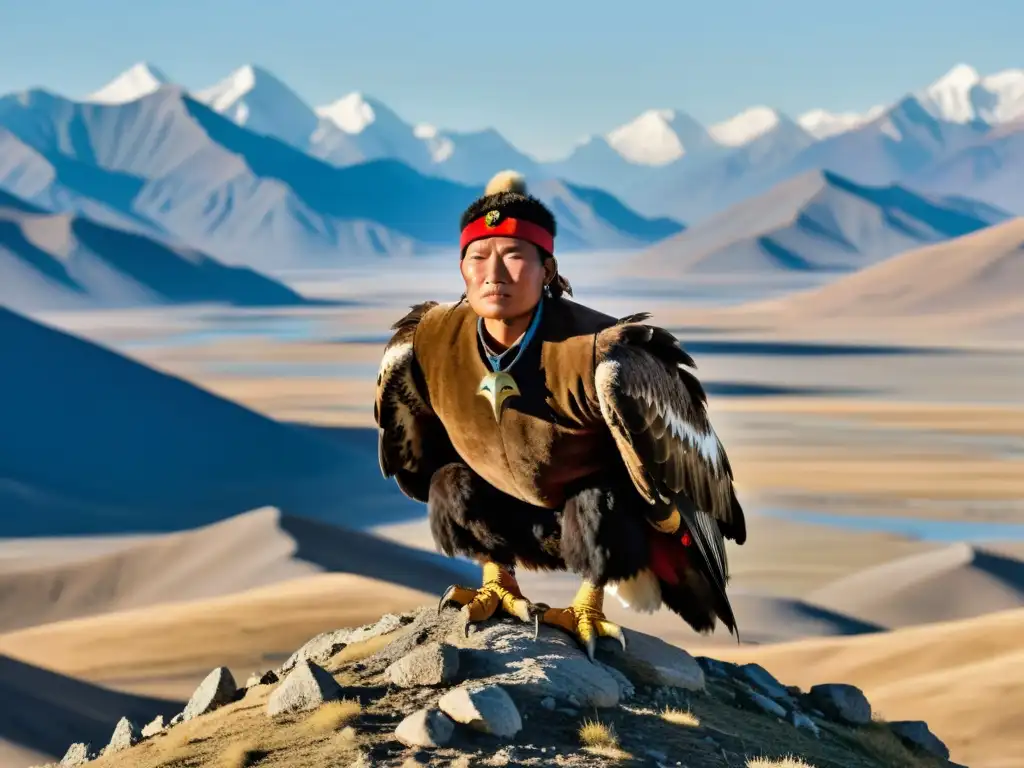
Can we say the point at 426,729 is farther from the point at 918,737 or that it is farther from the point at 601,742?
the point at 918,737

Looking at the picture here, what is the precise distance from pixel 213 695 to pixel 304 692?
1433 millimetres

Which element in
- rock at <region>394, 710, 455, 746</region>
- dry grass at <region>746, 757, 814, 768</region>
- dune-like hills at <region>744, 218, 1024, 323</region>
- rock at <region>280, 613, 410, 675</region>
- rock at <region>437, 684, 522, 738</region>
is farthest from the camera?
dune-like hills at <region>744, 218, 1024, 323</region>

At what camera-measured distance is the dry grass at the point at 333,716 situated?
24.1 ft

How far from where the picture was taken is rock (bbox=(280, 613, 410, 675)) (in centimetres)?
954

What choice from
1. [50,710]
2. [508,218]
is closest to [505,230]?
[508,218]

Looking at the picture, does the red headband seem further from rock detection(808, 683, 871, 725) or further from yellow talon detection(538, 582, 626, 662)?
rock detection(808, 683, 871, 725)

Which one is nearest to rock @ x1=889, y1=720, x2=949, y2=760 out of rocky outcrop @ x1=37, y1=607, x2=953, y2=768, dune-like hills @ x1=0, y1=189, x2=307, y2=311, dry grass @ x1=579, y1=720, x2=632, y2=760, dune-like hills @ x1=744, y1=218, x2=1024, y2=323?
rocky outcrop @ x1=37, y1=607, x2=953, y2=768

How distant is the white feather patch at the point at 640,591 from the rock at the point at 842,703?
245 cm

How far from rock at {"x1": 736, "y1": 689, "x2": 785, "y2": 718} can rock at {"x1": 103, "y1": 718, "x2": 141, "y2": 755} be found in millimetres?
3531

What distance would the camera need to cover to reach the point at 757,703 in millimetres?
9242

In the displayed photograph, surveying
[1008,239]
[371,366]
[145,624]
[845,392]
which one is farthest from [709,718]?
[1008,239]

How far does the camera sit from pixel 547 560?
8.20 m

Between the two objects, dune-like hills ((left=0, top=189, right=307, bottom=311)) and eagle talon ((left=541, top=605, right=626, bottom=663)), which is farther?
dune-like hills ((left=0, top=189, right=307, bottom=311))

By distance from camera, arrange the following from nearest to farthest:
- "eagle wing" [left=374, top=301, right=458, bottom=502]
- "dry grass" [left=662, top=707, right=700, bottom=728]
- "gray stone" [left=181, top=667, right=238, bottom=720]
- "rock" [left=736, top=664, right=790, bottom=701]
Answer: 1. "dry grass" [left=662, top=707, right=700, bottom=728]
2. "eagle wing" [left=374, top=301, right=458, bottom=502]
3. "gray stone" [left=181, top=667, right=238, bottom=720]
4. "rock" [left=736, top=664, right=790, bottom=701]
